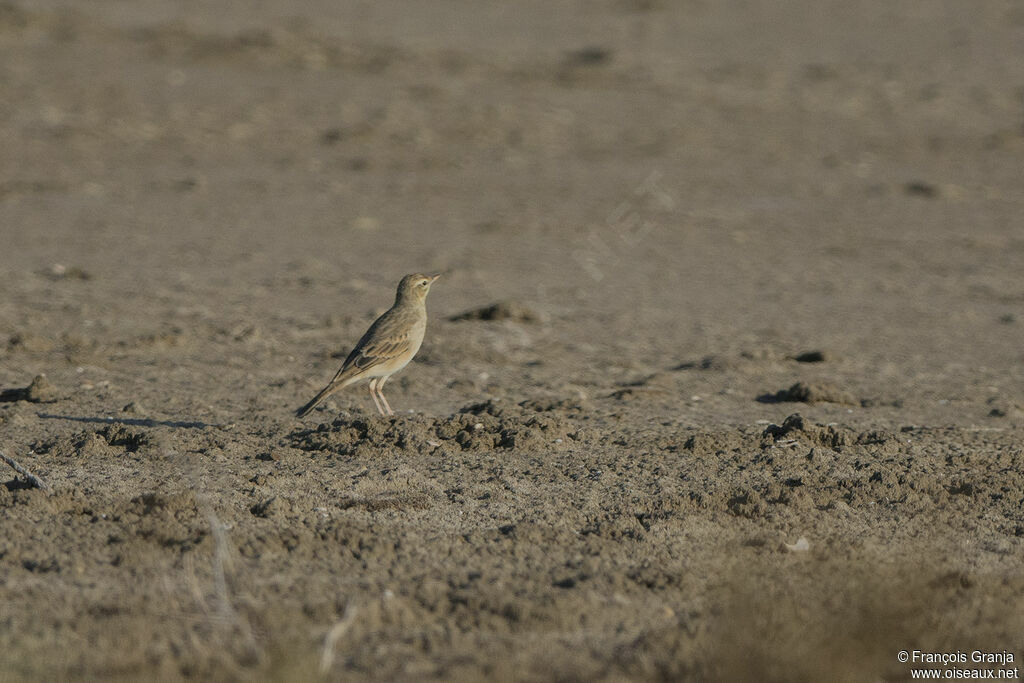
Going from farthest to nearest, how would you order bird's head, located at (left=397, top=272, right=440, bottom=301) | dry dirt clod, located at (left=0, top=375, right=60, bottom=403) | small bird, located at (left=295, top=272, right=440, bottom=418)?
bird's head, located at (left=397, top=272, right=440, bottom=301), dry dirt clod, located at (left=0, top=375, right=60, bottom=403), small bird, located at (left=295, top=272, right=440, bottom=418)

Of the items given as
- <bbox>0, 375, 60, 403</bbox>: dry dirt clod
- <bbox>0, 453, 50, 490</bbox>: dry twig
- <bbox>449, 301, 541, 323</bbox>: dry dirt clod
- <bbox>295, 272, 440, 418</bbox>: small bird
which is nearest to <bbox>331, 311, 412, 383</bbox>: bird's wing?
<bbox>295, 272, 440, 418</bbox>: small bird

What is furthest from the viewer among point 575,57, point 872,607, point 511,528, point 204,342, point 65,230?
point 575,57

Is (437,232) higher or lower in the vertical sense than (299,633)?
lower

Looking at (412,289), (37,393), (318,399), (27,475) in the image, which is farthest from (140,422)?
(412,289)

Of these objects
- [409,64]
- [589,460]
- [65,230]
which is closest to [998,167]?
[409,64]

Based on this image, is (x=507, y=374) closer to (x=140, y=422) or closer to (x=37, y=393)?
(x=140, y=422)

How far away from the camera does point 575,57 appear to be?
77.6 feet

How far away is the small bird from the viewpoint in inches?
255

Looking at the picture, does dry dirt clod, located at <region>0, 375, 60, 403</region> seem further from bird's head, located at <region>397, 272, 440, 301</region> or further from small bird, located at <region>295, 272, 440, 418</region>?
bird's head, located at <region>397, 272, 440, 301</region>

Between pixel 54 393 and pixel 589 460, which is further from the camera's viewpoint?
pixel 54 393

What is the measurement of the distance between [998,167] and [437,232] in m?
7.74

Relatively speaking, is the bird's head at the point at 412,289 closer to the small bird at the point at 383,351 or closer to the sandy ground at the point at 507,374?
the small bird at the point at 383,351

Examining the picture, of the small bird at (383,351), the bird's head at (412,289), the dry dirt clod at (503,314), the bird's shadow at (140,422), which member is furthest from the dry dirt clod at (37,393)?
the dry dirt clod at (503,314)

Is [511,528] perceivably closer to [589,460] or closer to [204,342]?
[589,460]
